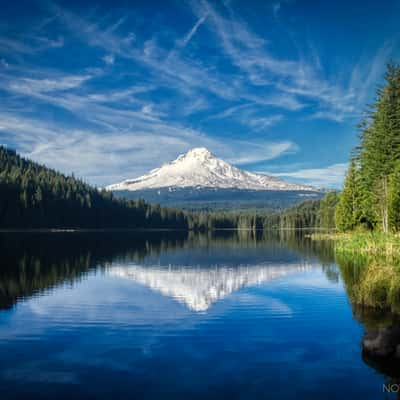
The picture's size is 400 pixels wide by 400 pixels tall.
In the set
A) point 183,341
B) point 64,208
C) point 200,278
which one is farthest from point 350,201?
point 64,208

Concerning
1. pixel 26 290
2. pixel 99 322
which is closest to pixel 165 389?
pixel 99 322

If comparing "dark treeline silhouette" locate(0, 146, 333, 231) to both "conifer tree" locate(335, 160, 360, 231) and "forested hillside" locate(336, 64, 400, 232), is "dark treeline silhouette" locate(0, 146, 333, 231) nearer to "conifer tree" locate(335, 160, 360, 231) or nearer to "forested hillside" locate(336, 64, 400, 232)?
"conifer tree" locate(335, 160, 360, 231)

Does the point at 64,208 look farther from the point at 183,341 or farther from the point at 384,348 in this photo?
the point at 384,348

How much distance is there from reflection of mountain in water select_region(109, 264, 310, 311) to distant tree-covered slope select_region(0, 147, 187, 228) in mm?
99594

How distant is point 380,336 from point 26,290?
18876 millimetres

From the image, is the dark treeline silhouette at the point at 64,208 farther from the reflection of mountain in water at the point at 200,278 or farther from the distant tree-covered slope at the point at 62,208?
the reflection of mountain in water at the point at 200,278

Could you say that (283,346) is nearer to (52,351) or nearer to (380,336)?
(380,336)

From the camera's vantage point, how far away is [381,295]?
18.7 meters

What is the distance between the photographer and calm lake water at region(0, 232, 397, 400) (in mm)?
10523

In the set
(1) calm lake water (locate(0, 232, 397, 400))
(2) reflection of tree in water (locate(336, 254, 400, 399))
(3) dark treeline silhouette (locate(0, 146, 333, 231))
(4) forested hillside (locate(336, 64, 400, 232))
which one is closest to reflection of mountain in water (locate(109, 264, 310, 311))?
(1) calm lake water (locate(0, 232, 397, 400))

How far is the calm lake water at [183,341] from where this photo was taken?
414 inches

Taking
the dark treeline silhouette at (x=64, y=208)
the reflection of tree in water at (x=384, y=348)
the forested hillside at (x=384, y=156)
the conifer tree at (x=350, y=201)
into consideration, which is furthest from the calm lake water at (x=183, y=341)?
the dark treeline silhouette at (x=64, y=208)

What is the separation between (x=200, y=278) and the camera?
30516 mm

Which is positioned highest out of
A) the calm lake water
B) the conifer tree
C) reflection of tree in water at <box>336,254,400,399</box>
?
the conifer tree
